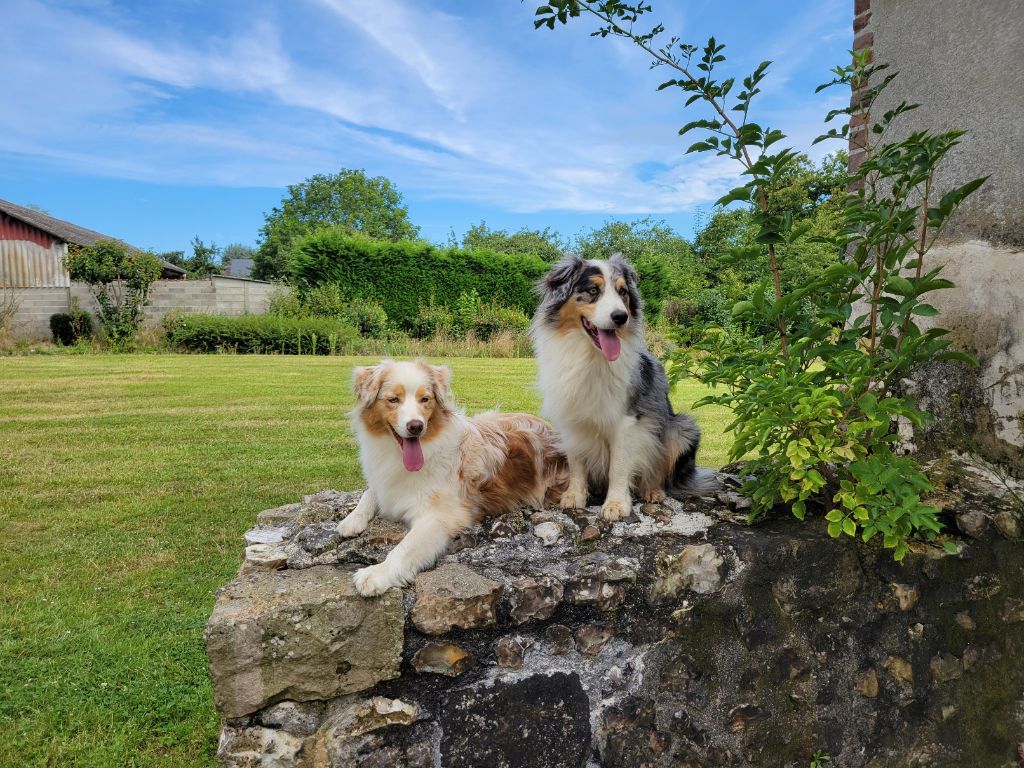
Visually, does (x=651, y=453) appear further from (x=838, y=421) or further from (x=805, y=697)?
(x=805, y=697)

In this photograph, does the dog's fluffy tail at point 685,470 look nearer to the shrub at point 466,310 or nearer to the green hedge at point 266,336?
the green hedge at point 266,336

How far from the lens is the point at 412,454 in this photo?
2492mm

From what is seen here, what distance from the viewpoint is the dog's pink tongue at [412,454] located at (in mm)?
2492

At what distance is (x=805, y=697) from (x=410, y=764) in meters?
1.43

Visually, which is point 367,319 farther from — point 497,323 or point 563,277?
point 563,277

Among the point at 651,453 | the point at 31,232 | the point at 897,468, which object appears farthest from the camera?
the point at 31,232

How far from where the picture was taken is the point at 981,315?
9.24 feet

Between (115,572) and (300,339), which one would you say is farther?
(300,339)

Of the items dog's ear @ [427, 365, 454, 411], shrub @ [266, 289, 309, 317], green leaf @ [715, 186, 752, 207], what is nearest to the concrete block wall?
shrub @ [266, 289, 309, 317]

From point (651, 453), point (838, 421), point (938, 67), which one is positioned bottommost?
point (651, 453)

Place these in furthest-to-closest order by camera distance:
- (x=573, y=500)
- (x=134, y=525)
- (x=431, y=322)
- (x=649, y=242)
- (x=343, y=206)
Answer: (x=343, y=206) < (x=649, y=242) < (x=431, y=322) < (x=134, y=525) < (x=573, y=500)

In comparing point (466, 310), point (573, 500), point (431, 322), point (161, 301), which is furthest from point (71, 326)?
point (573, 500)

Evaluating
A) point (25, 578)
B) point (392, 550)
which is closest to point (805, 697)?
point (392, 550)

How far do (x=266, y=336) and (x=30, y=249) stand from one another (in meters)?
13.2
